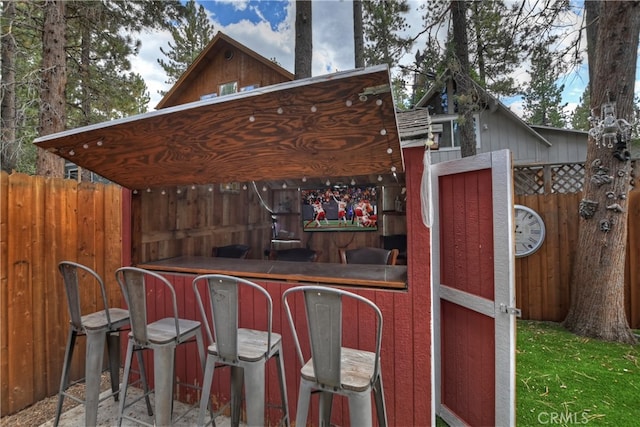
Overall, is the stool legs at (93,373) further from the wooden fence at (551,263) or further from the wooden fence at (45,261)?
the wooden fence at (551,263)

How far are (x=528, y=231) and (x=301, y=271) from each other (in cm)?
335

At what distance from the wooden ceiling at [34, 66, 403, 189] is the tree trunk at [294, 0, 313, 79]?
339 cm

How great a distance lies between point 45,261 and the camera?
8.42 feet

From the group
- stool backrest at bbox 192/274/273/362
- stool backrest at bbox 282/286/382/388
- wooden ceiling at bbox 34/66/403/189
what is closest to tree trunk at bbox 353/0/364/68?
wooden ceiling at bbox 34/66/403/189

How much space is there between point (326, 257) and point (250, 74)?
4.59 m

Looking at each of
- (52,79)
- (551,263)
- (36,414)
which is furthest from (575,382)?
(52,79)

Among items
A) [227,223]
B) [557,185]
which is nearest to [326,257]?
[227,223]

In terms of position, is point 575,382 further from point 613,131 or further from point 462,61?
point 462,61

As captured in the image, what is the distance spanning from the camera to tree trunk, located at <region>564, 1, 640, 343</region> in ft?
10.2

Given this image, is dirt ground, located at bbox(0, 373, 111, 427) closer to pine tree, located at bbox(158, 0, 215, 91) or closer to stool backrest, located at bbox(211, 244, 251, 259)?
stool backrest, located at bbox(211, 244, 251, 259)

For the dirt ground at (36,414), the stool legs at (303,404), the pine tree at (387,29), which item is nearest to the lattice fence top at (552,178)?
the pine tree at (387,29)

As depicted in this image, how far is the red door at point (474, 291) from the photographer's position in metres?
1.74

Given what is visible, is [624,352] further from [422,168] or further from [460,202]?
[422,168]

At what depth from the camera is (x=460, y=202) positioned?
2.08 m
